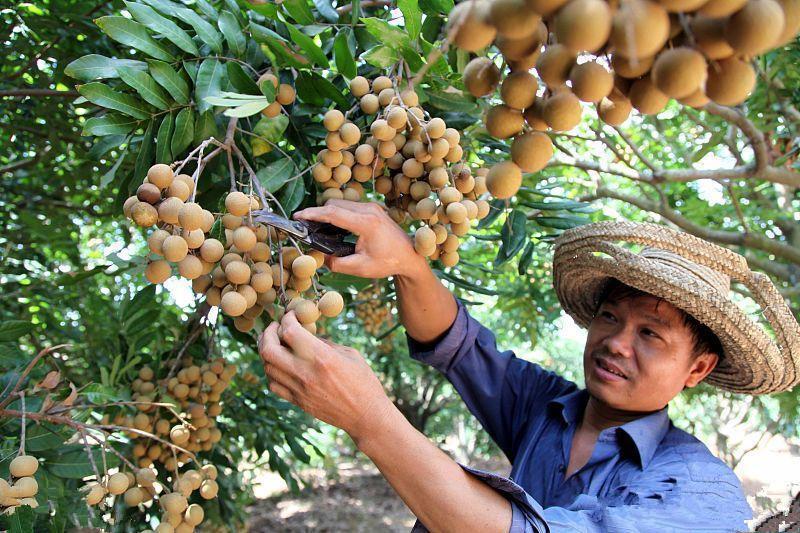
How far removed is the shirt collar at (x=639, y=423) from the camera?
150 centimetres

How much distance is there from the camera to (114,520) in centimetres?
183

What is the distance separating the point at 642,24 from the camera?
1.78 feet

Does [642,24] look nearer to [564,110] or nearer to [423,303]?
[564,110]

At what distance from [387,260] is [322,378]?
355mm

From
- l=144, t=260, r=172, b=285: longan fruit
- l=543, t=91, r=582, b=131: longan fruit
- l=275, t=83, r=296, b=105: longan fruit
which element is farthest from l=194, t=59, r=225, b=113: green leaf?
l=543, t=91, r=582, b=131: longan fruit

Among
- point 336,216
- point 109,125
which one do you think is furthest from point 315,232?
point 109,125

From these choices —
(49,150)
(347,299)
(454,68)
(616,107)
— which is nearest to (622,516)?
(616,107)

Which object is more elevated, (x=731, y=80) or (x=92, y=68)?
(x=731, y=80)

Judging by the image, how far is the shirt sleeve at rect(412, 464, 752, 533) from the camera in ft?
3.70

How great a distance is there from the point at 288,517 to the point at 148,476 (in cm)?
544

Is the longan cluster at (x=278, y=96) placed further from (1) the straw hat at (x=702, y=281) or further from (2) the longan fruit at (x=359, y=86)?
(1) the straw hat at (x=702, y=281)

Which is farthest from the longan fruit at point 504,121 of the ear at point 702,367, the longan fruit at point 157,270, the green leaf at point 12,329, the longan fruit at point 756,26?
the green leaf at point 12,329

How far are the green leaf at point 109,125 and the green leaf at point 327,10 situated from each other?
0.46 m

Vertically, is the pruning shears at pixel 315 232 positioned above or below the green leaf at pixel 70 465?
above
